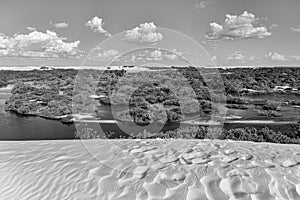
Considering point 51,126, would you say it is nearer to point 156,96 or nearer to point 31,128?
point 31,128

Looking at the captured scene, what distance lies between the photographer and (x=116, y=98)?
30.1 meters

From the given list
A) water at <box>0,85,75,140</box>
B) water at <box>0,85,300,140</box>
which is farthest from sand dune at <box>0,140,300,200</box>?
water at <box>0,85,75,140</box>

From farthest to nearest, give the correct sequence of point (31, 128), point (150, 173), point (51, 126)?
point (51, 126) → point (31, 128) → point (150, 173)

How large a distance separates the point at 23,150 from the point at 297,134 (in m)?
20.5

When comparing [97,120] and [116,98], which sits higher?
[116,98]

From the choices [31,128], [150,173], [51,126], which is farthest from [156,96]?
[150,173]

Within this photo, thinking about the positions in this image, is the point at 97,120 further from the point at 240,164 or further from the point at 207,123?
the point at 240,164

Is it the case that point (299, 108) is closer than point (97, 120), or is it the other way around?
point (97, 120)

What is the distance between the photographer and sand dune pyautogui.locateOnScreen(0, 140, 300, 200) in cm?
406

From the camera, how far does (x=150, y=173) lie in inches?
181

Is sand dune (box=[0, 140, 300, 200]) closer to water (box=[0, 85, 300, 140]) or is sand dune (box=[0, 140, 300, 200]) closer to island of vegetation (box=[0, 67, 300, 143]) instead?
island of vegetation (box=[0, 67, 300, 143])

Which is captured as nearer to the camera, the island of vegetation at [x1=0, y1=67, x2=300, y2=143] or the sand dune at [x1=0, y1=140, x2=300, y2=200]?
the sand dune at [x1=0, y1=140, x2=300, y2=200]

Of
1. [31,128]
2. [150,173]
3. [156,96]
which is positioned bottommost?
[31,128]

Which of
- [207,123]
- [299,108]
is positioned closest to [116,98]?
[207,123]
